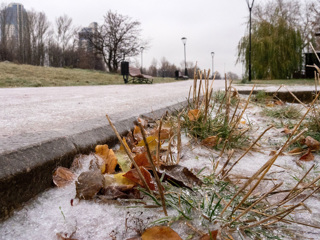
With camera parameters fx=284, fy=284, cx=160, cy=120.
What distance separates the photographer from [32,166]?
2.79 feet

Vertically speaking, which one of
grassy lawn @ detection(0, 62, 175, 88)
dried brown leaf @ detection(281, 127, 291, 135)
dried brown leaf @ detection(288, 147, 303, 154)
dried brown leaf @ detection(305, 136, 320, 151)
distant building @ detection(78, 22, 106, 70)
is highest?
distant building @ detection(78, 22, 106, 70)

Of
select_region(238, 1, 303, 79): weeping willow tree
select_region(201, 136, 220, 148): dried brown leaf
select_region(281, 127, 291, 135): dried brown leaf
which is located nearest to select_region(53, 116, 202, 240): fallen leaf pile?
select_region(201, 136, 220, 148): dried brown leaf

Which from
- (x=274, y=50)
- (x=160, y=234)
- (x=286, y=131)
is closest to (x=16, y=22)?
(x=274, y=50)

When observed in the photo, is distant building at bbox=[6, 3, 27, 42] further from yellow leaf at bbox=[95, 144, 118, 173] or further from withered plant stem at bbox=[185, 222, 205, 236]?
withered plant stem at bbox=[185, 222, 205, 236]

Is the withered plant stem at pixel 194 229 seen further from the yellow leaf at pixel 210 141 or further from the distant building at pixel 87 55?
the distant building at pixel 87 55

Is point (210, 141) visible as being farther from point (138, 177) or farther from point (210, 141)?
point (138, 177)

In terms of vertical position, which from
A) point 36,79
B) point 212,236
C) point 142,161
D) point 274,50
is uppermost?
point 274,50

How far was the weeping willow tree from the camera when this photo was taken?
17.0m

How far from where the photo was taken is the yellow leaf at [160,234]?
703 mm

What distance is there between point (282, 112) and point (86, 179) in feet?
7.24

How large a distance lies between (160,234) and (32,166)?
43 cm

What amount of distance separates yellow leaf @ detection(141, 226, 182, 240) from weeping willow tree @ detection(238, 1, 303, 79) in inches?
701

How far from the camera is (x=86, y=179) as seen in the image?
0.93m

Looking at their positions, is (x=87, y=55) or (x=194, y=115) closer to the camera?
(x=194, y=115)
